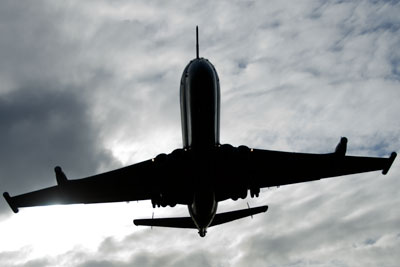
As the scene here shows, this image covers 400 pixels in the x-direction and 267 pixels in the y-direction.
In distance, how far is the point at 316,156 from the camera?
28.6 m

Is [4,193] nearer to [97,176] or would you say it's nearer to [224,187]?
[97,176]

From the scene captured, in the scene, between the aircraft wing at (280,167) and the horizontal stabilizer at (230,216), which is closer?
the aircraft wing at (280,167)

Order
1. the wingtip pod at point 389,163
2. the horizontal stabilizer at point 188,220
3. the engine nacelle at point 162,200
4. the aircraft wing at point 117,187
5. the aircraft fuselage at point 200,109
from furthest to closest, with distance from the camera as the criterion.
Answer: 1. the horizontal stabilizer at point 188,220
2. the wingtip pod at point 389,163
3. the engine nacelle at point 162,200
4. the aircraft wing at point 117,187
5. the aircraft fuselage at point 200,109

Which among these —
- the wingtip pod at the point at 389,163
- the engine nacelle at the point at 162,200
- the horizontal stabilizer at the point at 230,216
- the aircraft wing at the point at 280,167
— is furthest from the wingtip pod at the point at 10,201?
the wingtip pod at the point at 389,163

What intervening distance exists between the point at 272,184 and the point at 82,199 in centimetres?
1570

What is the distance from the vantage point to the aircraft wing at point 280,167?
2614 centimetres

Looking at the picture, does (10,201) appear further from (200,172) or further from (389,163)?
(389,163)

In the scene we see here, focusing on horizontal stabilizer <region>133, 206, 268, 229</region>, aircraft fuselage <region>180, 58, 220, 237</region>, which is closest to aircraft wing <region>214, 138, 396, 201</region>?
aircraft fuselage <region>180, 58, 220, 237</region>

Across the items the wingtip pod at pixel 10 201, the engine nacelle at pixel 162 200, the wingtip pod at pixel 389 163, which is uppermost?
the wingtip pod at pixel 389 163

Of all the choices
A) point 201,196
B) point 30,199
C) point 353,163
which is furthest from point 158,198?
point 353,163

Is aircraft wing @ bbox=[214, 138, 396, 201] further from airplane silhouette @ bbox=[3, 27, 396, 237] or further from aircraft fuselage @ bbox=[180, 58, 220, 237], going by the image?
aircraft fuselage @ bbox=[180, 58, 220, 237]

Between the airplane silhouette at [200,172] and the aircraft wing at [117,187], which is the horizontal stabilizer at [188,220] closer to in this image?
the airplane silhouette at [200,172]

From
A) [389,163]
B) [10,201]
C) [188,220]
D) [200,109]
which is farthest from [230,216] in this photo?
[10,201]

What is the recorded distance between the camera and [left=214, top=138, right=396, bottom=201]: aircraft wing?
1029 inches
